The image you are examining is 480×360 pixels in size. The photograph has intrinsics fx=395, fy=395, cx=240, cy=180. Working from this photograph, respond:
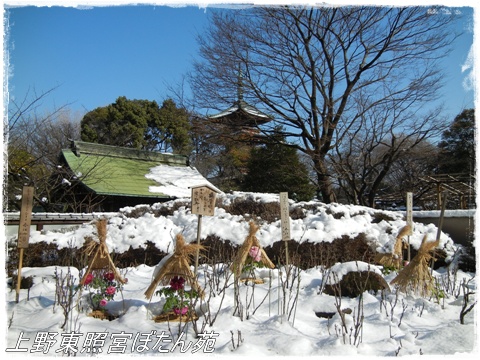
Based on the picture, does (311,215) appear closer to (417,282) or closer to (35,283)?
(417,282)

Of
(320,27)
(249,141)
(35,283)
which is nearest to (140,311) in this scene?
(35,283)

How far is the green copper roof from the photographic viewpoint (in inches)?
436

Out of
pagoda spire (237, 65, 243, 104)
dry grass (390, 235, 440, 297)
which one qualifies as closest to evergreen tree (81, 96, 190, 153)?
pagoda spire (237, 65, 243, 104)

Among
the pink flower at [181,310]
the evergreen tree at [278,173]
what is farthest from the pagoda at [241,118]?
the pink flower at [181,310]

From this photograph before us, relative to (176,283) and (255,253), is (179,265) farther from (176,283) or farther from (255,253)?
(255,253)

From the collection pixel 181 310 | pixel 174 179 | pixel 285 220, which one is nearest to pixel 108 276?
pixel 181 310

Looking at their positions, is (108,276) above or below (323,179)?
below

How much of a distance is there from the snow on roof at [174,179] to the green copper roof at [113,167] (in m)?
0.24

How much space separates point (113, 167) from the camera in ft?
41.8

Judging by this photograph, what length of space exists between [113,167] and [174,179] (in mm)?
2022

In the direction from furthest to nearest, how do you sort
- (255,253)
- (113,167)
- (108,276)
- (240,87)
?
(240,87) → (113,167) → (255,253) → (108,276)

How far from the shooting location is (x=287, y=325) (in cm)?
324

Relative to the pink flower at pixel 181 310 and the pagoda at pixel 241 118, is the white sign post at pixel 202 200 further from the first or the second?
the pagoda at pixel 241 118

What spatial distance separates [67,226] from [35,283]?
3357mm
